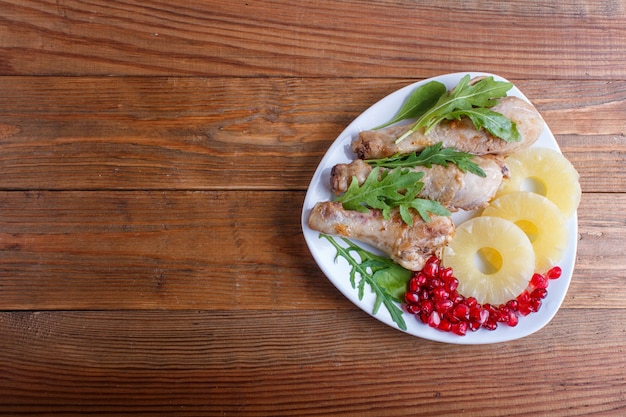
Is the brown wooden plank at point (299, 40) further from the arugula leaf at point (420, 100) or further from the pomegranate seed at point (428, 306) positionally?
the pomegranate seed at point (428, 306)

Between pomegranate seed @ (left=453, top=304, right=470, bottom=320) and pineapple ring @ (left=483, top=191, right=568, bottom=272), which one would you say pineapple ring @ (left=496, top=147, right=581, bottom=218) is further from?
pomegranate seed @ (left=453, top=304, right=470, bottom=320)

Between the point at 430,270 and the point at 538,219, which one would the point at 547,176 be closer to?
the point at 538,219

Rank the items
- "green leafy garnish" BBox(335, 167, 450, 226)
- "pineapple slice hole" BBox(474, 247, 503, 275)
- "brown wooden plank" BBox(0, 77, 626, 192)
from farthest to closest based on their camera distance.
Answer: "brown wooden plank" BBox(0, 77, 626, 192) → "pineapple slice hole" BBox(474, 247, 503, 275) → "green leafy garnish" BBox(335, 167, 450, 226)

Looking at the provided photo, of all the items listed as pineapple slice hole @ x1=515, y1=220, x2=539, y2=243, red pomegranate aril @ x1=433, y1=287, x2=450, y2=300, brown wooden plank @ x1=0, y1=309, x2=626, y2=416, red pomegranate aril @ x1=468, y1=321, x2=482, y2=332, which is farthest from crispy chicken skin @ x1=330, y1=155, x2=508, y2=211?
brown wooden plank @ x1=0, y1=309, x2=626, y2=416

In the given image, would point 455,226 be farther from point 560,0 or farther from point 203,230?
point 560,0

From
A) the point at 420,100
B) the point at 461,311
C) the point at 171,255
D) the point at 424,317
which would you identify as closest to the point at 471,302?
the point at 461,311

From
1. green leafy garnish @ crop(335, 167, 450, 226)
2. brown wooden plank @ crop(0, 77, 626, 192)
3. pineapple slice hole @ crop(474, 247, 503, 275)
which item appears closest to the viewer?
green leafy garnish @ crop(335, 167, 450, 226)

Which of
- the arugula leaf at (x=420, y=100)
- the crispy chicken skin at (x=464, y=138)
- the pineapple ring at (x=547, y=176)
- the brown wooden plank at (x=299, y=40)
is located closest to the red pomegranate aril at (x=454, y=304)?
the pineapple ring at (x=547, y=176)
